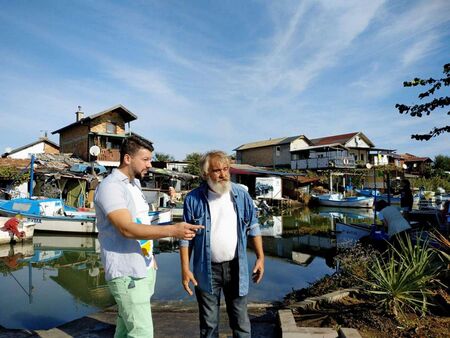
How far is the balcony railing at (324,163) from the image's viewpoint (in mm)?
31609

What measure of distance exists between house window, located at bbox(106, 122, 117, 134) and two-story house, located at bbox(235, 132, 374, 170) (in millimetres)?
19563

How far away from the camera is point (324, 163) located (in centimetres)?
3319

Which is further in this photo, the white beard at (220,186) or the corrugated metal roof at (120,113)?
the corrugated metal roof at (120,113)

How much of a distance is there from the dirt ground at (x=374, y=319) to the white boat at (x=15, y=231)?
10.8 m

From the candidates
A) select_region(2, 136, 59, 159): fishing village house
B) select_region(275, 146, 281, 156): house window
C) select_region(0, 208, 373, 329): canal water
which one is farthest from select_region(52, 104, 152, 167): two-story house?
select_region(275, 146, 281, 156): house window

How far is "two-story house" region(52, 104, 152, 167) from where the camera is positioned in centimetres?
2339

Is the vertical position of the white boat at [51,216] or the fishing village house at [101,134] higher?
the fishing village house at [101,134]

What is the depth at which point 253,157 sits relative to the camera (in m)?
41.4

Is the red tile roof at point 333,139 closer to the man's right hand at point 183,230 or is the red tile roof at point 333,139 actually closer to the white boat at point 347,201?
the white boat at point 347,201

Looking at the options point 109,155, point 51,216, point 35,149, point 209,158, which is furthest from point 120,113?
point 209,158

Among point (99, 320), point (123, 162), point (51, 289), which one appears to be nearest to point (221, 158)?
point (123, 162)

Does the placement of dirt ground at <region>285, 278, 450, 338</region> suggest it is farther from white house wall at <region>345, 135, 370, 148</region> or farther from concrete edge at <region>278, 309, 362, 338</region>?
white house wall at <region>345, 135, 370, 148</region>

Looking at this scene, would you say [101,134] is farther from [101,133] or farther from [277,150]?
[277,150]

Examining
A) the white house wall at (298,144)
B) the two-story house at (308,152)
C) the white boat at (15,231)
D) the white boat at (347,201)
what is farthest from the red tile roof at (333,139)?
the white boat at (15,231)
